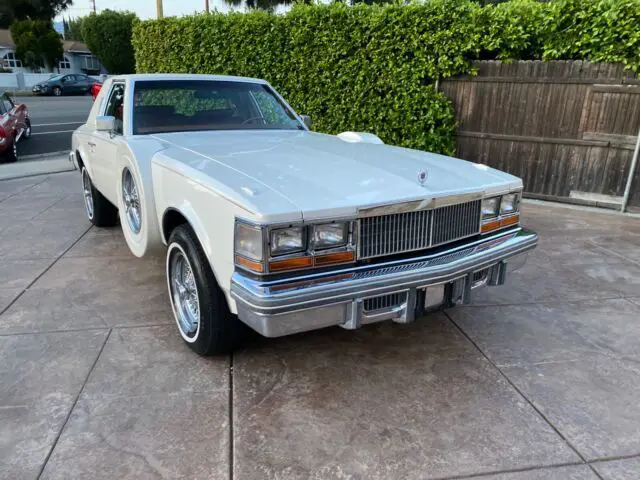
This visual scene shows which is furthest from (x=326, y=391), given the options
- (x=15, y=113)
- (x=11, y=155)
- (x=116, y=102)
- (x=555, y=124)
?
(x=15, y=113)

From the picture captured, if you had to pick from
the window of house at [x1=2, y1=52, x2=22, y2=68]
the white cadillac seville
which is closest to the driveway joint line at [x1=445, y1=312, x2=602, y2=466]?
the white cadillac seville

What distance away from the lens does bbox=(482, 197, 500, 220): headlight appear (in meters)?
3.22

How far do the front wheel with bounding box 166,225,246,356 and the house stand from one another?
2301 inches

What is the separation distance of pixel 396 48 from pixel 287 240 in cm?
637

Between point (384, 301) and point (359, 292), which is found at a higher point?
point (359, 292)

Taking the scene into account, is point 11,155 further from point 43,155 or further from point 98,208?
point 98,208

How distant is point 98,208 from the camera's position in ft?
19.0

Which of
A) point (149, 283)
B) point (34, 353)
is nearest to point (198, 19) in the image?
point (149, 283)

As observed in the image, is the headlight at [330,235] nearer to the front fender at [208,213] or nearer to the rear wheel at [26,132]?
the front fender at [208,213]

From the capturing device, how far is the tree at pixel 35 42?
4575 centimetres

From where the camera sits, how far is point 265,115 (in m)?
4.66

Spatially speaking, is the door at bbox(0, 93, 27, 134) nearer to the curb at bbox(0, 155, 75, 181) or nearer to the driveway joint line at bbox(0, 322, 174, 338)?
the curb at bbox(0, 155, 75, 181)

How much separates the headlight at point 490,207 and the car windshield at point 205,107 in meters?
2.11

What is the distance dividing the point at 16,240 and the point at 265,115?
319 centimetres
